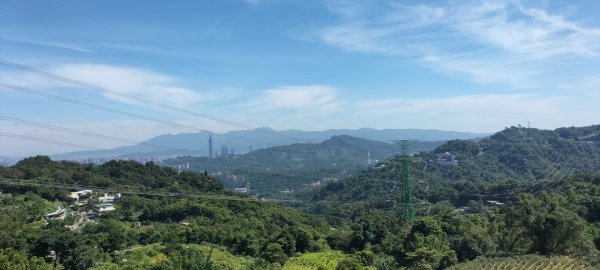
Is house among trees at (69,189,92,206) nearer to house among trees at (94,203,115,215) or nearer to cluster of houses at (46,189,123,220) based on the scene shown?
cluster of houses at (46,189,123,220)

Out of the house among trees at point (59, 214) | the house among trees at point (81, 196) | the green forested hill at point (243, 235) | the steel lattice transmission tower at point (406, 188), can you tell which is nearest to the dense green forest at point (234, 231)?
the green forested hill at point (243, 235)

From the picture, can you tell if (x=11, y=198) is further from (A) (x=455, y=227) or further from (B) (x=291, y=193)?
(B) (x=291, y=193)

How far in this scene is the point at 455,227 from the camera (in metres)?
29.0

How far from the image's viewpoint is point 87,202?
4234 cm

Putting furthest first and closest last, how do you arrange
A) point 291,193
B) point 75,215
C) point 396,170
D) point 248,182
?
point 248,182, point 291,193, point 396,170, point 75,215

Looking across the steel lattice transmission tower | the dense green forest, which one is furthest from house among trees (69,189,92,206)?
the steel lattice transmission tower

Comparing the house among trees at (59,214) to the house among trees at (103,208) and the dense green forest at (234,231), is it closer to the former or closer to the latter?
the dense green forest at (234,231)

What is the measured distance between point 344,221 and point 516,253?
117ft

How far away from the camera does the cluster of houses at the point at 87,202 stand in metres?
37.0

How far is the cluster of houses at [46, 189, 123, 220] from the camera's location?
37.0 meters

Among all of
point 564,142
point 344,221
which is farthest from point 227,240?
point 564,142

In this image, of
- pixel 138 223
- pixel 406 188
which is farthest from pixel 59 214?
pixel 406 188

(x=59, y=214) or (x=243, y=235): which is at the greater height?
(x=59, y=214)

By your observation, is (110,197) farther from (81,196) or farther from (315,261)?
(315,261)
